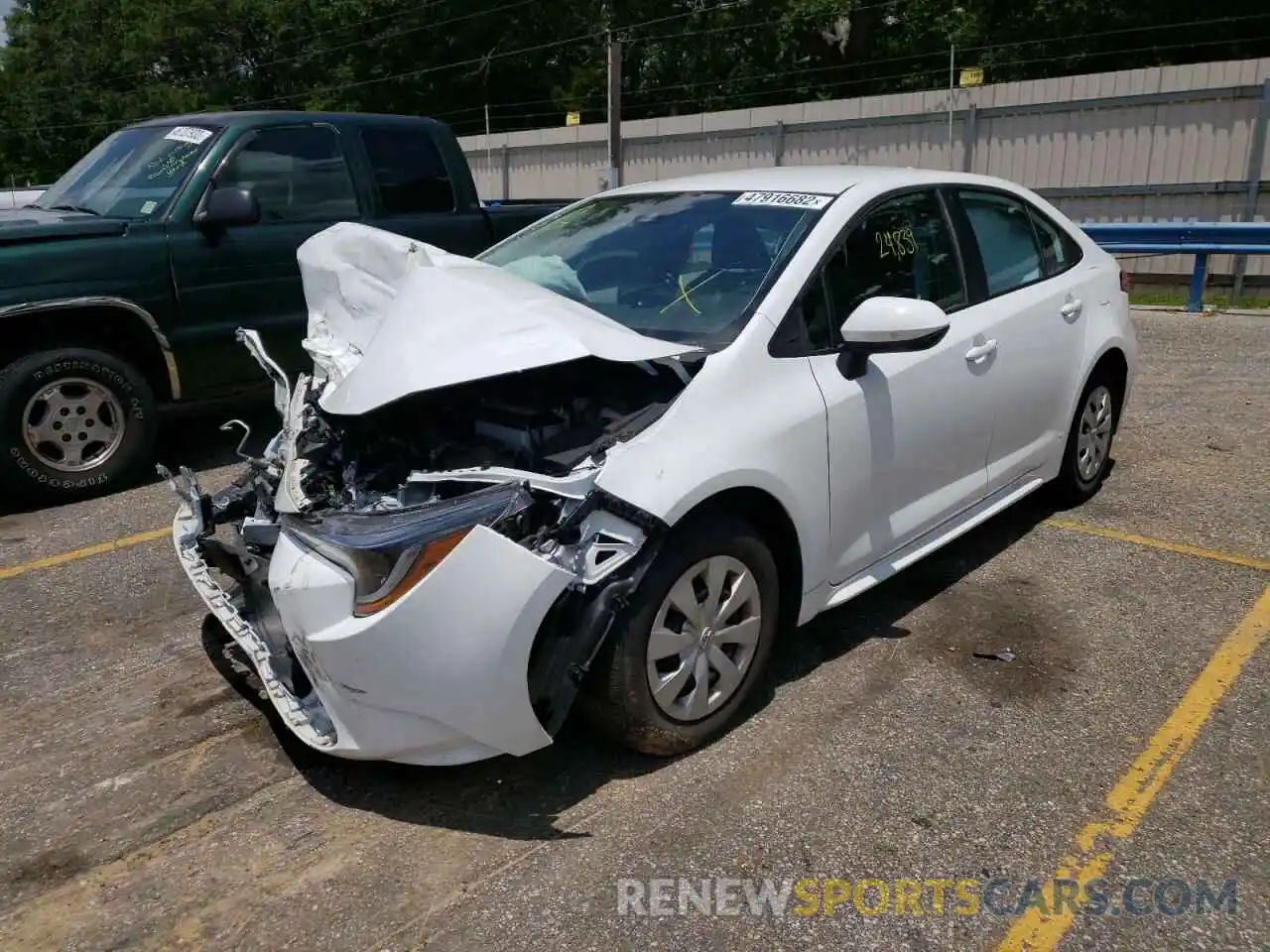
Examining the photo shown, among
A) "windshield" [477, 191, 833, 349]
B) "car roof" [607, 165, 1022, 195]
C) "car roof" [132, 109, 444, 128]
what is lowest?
"windshield" [477, 191, 833, 349]

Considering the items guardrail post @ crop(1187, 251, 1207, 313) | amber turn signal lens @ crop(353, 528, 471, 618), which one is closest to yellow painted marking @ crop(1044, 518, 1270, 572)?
amber turn signal lens @ crop(353, 528, 471, 618)

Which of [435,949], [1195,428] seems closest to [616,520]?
[435,949]

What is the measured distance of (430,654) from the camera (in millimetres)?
2697

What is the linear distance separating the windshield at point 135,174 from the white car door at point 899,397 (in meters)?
3.96

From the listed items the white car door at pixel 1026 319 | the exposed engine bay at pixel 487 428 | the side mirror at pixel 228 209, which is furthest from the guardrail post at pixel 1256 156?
the exposed engine bay at pixel 487 428

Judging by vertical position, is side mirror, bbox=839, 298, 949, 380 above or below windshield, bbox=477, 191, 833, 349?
below

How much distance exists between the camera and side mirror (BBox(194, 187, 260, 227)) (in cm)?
580

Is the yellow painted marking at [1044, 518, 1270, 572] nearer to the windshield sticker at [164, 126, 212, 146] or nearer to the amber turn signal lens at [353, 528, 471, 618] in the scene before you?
the amber turn signal lens at [353, 528, 471, 618]

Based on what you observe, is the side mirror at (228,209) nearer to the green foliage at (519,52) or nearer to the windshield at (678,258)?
the windshield at (678,258)

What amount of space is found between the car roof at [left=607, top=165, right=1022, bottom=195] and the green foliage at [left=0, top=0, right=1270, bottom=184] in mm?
21564

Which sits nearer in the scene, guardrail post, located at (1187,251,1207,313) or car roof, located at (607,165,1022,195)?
car roof, located at (607,165,1022,195)

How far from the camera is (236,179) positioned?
20.3ft

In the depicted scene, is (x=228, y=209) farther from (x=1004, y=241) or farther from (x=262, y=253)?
(x=1004, y=241)

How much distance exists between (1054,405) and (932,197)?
1.14m
